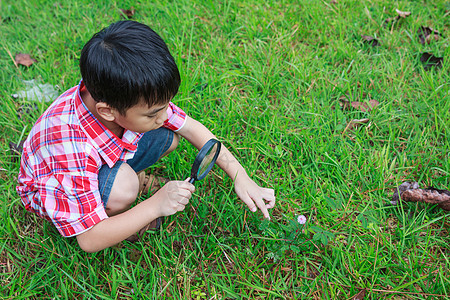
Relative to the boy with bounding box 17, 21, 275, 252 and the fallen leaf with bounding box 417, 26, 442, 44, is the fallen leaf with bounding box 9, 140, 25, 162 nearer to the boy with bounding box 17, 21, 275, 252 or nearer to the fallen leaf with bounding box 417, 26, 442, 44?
the boy with bounding box 17, 21, 275, 252

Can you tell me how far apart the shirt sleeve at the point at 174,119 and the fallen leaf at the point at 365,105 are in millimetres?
1189

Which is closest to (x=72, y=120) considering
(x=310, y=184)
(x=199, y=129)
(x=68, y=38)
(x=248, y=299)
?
(x=199, y=129)

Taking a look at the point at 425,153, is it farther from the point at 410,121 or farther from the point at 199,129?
the point at 199,129

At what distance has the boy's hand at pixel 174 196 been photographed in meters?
1.79

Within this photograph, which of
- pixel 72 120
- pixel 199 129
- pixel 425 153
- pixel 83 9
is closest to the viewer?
pixel 72 120

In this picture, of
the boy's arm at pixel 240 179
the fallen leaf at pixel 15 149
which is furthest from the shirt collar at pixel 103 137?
the fallen leaf at pixel 15 149

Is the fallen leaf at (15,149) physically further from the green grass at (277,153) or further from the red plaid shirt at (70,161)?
the red plaid shirt at (70,161)

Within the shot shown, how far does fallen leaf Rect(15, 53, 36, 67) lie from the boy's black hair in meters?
1.64

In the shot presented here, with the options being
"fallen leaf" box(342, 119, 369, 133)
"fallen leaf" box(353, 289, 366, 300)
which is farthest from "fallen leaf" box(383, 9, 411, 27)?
"fallen leaf" box(353, 289, 366, 300)

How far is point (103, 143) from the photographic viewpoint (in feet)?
5.93

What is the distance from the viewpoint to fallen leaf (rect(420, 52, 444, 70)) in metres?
2.83

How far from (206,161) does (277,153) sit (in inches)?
24.7

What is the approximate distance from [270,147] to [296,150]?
159 mm

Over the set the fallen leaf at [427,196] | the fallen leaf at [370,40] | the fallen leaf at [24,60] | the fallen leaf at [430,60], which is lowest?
the fallen leaf at [427,196]
